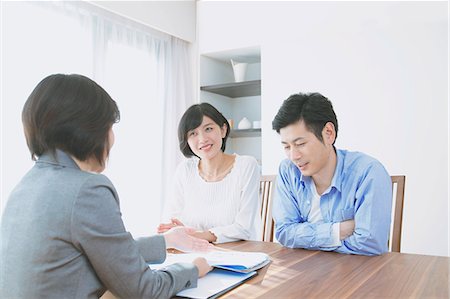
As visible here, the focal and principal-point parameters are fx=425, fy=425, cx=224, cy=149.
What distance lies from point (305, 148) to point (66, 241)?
1072 mm

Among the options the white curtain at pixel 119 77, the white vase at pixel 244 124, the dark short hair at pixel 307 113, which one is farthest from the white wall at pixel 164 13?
the dark short hair at pixel 307 113

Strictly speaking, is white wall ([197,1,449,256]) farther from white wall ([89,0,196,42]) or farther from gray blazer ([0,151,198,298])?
gray blazer ([0,151,198,298])

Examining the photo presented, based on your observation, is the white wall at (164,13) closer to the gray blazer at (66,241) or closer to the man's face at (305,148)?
the man's face at (305,148)

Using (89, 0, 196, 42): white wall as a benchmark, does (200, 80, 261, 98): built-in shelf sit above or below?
below

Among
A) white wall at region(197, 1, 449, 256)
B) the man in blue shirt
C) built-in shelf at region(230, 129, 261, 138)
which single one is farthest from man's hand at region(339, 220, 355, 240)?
built-in shelf at region(230, 129, 261, 138)

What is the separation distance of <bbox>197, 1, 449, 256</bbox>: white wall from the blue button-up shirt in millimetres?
1267

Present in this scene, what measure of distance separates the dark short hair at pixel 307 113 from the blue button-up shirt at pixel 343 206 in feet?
0.55

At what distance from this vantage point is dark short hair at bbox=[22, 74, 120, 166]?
0.88 metres

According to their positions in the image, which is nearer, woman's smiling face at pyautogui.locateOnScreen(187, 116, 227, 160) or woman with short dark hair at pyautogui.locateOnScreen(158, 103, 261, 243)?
woman with short dark hair at pyautogui.locateOnScreen(158, 103, 261, 243)

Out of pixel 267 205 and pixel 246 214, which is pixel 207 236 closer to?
pixel 246 214

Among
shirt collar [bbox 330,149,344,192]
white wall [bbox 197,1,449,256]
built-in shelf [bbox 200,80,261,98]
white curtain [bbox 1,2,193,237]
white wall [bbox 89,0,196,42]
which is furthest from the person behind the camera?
built-in shelf [bbox 200,80,261,98]

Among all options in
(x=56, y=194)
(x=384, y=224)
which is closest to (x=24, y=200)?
(x=56, y=194)

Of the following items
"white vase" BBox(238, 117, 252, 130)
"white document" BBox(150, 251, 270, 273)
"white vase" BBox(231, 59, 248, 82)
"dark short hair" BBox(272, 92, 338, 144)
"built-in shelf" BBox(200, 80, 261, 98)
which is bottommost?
"white document" BBox(150, 251, 270, 273)

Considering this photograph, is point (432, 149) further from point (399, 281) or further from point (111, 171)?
point (111, 171)
